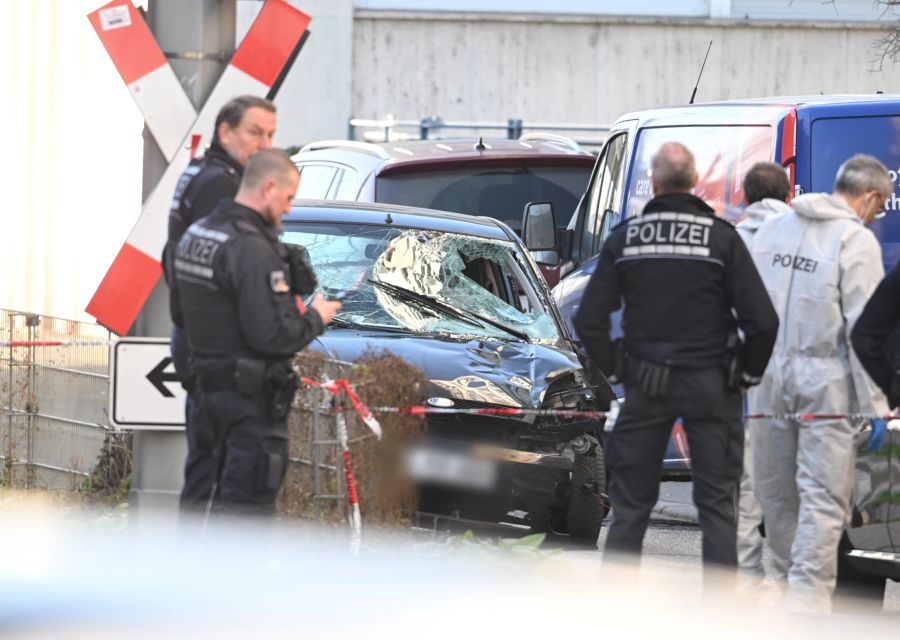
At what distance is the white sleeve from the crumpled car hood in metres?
1.91

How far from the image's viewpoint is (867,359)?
6.35m

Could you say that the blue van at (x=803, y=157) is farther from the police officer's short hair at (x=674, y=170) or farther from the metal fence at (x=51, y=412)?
the metal fence at (x=51, y=412)

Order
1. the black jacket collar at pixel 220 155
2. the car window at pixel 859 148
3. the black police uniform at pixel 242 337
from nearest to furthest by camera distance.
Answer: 1. the black police uniform at pixel 242 337
2. the black jacket collar at pixel 220 155
3. the car window at pixel 859 148

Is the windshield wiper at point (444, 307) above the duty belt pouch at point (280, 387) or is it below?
above

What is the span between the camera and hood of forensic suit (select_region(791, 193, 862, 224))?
671 cm

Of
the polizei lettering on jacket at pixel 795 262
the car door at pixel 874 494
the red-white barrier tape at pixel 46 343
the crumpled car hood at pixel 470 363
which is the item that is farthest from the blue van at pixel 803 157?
the red-white barrier tape at pixel 46 343

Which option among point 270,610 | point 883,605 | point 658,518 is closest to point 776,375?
point 883,605

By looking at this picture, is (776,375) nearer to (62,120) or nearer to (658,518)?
(658,518)

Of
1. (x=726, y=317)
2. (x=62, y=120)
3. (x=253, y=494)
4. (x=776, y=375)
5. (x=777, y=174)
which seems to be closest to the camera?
(x=253, y=494)

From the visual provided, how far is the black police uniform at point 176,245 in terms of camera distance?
5.77 meters

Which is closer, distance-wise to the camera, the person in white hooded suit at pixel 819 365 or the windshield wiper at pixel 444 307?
the person in white hooded suit at pixel 819 365

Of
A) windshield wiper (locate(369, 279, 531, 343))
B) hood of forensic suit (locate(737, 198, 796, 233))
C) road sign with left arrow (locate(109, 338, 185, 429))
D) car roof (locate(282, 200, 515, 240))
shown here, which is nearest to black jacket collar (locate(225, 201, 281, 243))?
road sign with left arrow (locate(109, 338, 185, 429))

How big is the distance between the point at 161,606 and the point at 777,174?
4957mm

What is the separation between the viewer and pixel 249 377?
541cm
